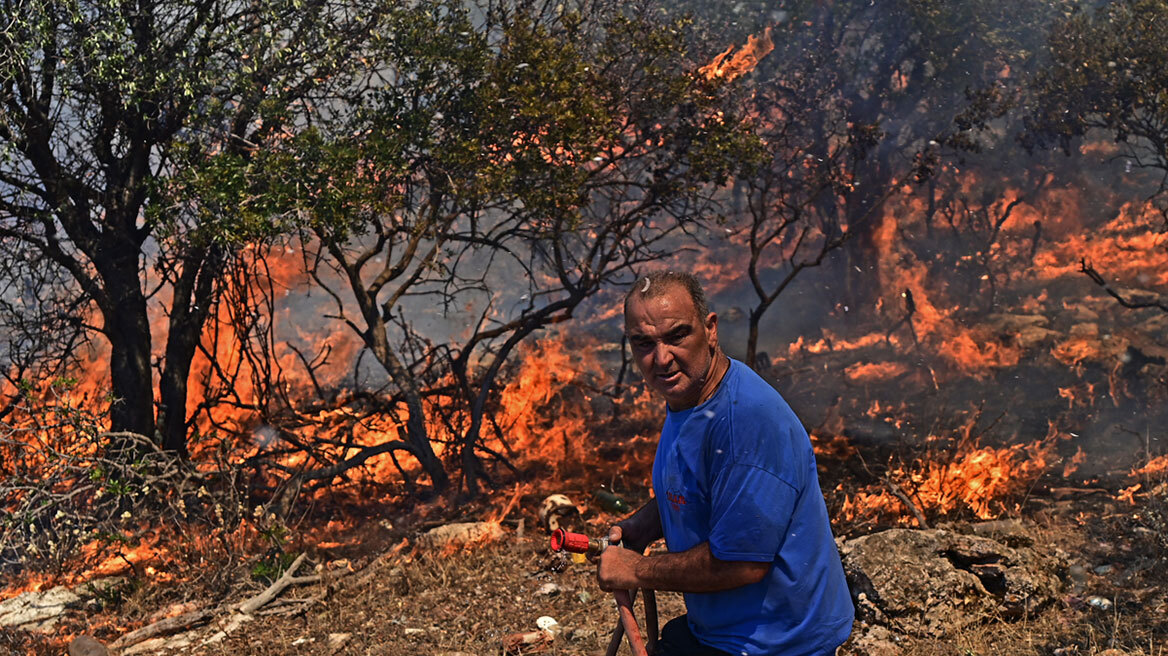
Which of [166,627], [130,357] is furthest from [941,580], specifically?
[130,357]

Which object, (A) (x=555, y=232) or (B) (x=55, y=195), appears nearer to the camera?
(B) (x=55, y=195)

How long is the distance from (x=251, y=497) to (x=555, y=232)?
3916 mm

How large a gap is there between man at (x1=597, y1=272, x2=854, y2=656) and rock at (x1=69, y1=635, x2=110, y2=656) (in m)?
Answer: 4.38

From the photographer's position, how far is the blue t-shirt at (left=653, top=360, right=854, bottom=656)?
2.15 m

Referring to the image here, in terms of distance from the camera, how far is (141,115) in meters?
8.16

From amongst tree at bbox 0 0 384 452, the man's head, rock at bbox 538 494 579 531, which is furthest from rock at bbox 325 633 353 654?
the man's head

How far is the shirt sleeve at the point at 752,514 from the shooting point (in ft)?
7.00

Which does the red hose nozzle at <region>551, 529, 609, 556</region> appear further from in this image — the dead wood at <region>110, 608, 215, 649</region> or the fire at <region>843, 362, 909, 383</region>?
the fire at <region>843, 362, 909, 383</region>

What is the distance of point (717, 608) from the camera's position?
232 cm

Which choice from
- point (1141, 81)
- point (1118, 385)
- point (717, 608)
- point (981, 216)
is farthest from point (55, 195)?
point (981, 216)

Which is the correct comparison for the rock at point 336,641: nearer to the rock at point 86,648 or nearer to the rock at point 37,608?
the rock at point 86,648

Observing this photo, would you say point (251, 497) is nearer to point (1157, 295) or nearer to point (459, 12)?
point (459, 12)

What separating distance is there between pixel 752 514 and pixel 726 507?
68 millimetres

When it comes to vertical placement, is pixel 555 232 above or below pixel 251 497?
above
